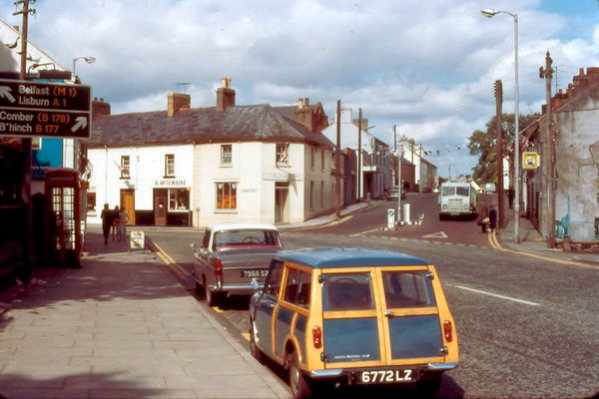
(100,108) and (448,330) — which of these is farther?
(100,108)

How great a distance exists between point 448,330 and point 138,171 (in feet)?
176

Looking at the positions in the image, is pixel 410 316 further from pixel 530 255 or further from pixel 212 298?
pixel 530 255

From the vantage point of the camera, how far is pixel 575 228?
36.8 metres

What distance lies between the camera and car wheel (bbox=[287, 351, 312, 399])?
7777 millimetres

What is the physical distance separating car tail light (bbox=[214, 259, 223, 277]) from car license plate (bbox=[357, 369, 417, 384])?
7698 millimetres

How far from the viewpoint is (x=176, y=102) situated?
6156 cm

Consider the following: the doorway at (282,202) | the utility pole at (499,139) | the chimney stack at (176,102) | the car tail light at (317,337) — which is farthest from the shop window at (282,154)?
the car tail light at (317,337)

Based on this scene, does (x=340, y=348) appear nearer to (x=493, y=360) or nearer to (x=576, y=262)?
(x=493, y=360)

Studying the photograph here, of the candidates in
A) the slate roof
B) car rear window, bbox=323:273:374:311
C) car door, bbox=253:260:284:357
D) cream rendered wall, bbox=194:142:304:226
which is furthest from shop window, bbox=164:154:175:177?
car rear window, bbox=323:273:374:311

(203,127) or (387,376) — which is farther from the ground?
(203,127)

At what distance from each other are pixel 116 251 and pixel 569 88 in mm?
25622

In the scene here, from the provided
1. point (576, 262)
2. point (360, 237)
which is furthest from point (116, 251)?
point (576, 262)

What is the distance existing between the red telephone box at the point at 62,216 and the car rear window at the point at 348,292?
1639 centimetres

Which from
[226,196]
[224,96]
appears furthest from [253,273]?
[224,96]
